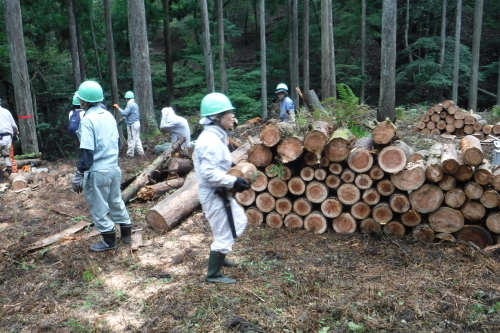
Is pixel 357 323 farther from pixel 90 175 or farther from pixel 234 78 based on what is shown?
pixel 234 78

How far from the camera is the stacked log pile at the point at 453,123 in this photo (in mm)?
14445

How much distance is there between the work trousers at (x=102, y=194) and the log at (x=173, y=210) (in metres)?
0.91

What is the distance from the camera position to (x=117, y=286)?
15.9ft

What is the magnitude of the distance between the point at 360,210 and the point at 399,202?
0.58 metres

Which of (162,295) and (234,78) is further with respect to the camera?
(234,78)

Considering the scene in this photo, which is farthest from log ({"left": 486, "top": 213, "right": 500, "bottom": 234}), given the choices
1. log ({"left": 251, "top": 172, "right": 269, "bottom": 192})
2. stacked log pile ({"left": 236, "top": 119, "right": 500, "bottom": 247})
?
log ({"left": 251, "top": 172, "right": 269, "bottom": 192})

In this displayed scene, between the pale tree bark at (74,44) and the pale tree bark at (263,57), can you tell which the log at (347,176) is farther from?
the pale tree bark at (74,44)

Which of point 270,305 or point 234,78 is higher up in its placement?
point 234,78

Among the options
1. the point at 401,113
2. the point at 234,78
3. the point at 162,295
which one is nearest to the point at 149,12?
the point at 234,78

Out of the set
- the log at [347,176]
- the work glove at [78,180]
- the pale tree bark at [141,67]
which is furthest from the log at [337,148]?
the pale tree bark at [141,67]

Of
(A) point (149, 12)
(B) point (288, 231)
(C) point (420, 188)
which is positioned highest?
(A) point (149, 12)

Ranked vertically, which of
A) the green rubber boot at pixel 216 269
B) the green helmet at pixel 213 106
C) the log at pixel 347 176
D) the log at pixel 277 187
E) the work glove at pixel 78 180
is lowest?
the green rubber boot at pixel 216 269

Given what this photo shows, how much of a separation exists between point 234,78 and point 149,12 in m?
6.18

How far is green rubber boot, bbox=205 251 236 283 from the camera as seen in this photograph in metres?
4.60
